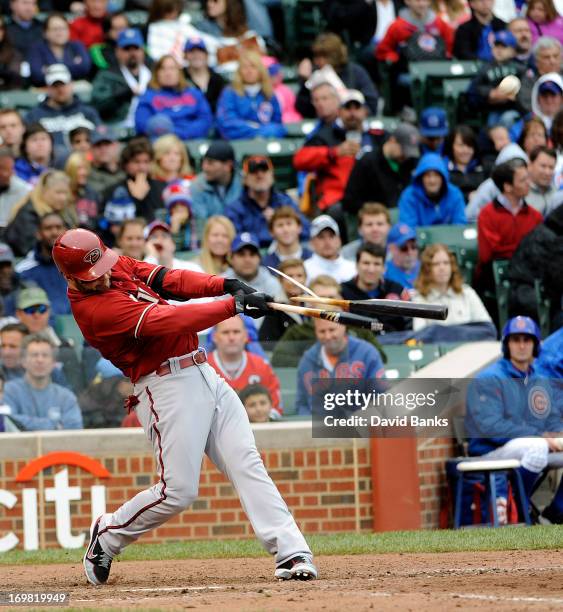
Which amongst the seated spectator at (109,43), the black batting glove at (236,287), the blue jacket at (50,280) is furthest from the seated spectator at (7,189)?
the black batting glove at (236,287)

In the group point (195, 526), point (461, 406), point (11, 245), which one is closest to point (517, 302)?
point (461, 406)

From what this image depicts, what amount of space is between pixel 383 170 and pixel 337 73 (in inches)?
94.3

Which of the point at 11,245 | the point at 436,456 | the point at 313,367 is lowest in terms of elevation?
the point at 436,456

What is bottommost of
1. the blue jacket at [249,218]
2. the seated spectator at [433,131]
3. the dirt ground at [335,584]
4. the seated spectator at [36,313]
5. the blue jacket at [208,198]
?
the dirt ground at [335,584]

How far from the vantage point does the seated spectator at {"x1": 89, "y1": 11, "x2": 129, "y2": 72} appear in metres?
16.8

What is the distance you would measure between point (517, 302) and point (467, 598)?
18.4 ft

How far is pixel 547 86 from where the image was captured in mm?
14430

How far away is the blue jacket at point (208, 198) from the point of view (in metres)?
13.9

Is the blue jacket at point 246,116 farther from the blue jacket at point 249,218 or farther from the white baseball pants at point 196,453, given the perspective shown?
the white baseball pants at point 196,453

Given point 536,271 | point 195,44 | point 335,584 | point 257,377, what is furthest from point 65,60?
point 335,584

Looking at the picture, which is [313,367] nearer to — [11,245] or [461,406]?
[461,406]

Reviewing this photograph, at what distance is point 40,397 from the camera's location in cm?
1062

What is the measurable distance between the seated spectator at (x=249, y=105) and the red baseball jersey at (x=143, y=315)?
772 cm

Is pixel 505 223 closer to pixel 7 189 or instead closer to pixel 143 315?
pixel 7 189
